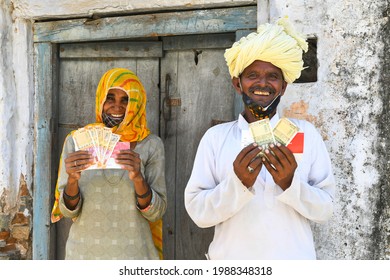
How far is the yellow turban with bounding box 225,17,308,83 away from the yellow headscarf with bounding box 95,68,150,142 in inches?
29.1

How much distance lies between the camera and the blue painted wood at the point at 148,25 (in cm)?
Result: 445

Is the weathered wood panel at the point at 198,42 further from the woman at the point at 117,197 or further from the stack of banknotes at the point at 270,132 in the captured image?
the stack of banknotes at the point at 270,132

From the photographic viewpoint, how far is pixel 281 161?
9.90ft

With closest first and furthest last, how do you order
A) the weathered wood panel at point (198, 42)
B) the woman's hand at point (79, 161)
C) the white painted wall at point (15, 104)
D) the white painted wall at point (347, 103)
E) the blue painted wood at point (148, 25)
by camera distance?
1. the woman's hand at point (79, 161)
2. the white painted wall at point (347, 103)
3. the blue painted wood at point (148, 25)
4. the weathered wood panel at point (198, 42)
5. the white painted wall at point (15, 104)

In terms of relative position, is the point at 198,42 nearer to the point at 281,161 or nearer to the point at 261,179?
the point at 261,179

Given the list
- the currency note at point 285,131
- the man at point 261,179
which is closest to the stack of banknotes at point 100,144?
the man at point 261,179

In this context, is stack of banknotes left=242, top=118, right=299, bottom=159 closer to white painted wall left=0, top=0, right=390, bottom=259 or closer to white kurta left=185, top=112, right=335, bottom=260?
white kurta left=185, top=112, right=335, bottom=260

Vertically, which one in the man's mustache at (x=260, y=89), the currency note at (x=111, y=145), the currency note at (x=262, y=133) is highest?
the man's mustache at (x=260, y=89)

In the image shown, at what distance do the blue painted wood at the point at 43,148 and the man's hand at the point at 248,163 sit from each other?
2.45 metres

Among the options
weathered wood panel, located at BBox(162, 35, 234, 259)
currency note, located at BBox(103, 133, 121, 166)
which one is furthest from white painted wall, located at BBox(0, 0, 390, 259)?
currency note, located at BBox(103, 133, 121, 166)

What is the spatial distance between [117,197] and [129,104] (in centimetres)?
56

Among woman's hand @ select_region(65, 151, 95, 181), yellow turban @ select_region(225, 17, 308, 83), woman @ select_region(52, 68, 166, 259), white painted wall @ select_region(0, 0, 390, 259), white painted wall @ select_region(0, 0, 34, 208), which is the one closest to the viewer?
yellow turban @ select_region(225, 17, 308, 83)

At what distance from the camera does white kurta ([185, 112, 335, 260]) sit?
3115mm
